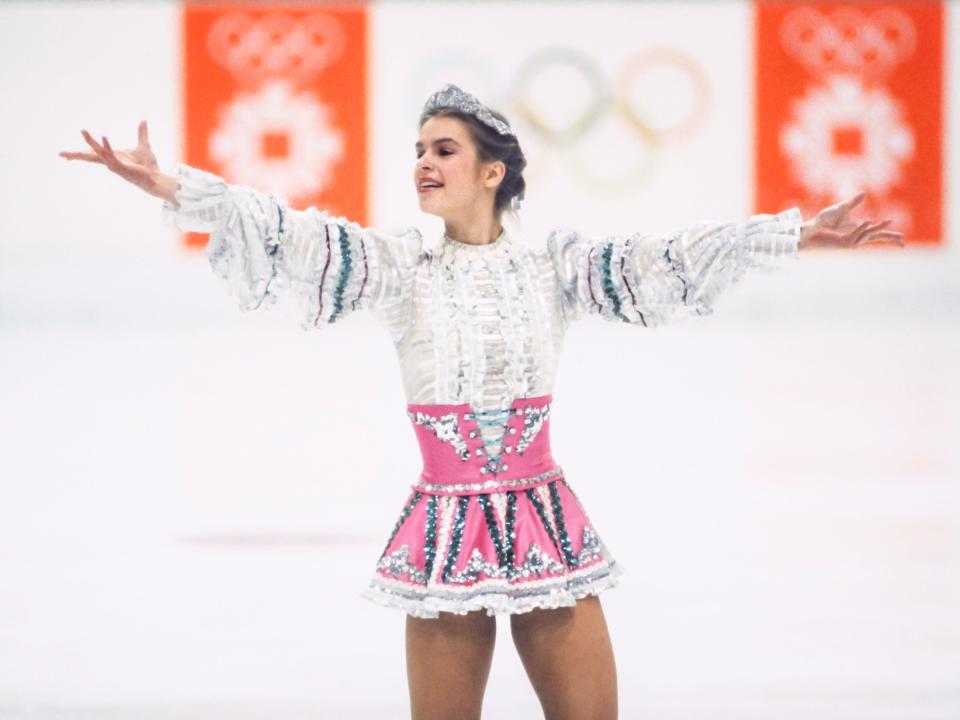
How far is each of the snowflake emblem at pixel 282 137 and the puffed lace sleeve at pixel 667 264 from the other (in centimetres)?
1159

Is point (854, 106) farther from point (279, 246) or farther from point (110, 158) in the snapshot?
point (110, 158)

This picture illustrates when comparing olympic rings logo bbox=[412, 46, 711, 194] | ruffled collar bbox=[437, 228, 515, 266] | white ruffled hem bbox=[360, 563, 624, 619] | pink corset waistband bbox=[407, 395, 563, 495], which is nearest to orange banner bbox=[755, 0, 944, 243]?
olympic rings logo bbox=[412, 46, 711, 194]

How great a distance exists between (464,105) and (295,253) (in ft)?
1.46

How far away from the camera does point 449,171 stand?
280cm

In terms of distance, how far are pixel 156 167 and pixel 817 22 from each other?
12936 mm

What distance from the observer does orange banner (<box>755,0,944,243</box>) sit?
47.1 ft

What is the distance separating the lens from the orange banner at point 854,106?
47.1 ft

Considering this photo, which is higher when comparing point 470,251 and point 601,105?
point 601,105

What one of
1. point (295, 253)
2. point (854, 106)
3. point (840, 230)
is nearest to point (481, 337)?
point (295, 253)

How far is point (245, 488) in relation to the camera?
6562 millimetres

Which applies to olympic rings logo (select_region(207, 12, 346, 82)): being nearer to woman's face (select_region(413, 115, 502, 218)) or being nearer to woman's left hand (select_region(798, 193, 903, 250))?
woman's face (select_region(413, 115, 502, 218))

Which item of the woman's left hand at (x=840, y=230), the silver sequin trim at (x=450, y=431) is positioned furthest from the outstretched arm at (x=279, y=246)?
the woman's left hand at (x=840, y=230)

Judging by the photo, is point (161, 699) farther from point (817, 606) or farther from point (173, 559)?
point (817, 606)

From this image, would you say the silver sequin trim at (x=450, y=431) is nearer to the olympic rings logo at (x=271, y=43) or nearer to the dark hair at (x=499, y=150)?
the dark hair at (x=499, y=150)
